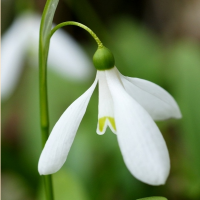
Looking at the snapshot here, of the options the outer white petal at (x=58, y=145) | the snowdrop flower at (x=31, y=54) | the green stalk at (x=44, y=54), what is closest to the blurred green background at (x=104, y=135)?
the snowdrop flower at (x=31, y=54)

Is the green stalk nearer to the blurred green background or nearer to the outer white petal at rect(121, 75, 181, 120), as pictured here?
the outer white petal at rect(121, 75, 181, 120)

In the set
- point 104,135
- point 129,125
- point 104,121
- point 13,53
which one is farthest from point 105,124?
point 13,53

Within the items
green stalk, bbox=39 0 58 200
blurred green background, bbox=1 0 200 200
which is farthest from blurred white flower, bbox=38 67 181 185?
blurred green background, bbox=1 0 200 200

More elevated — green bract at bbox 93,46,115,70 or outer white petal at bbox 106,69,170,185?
green bract at bbox 93,46,115,70

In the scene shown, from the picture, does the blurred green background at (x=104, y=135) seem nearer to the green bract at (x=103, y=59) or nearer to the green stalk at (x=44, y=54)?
the green stalk at (x=44, y=54)

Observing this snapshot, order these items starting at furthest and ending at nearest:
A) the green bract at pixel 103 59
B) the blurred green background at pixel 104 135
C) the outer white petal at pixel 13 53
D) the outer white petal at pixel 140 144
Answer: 1. the outer white petal at pixel 13 53
2. the blurred green background at pixel 104 135
3. the green bract at pixel 103 59
4. the outer white petal at pixel 140 144

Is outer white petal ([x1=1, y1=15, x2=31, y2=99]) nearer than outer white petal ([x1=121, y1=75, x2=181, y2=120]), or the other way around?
outer white petal ([x1=121, y1=75, x2=181, y2=120])
